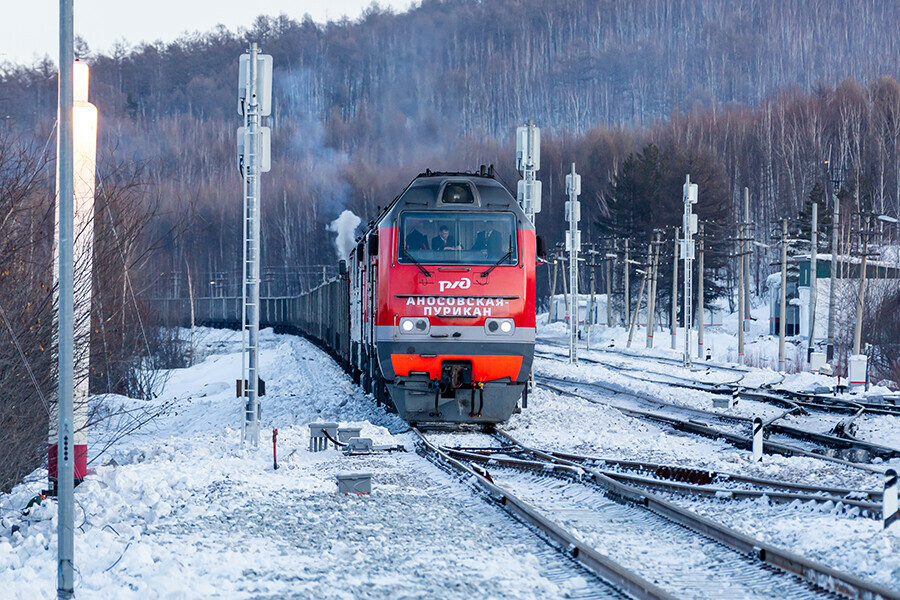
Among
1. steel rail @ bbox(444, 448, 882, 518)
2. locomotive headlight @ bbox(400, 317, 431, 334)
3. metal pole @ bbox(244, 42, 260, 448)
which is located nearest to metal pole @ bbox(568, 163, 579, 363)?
locomotive headlight @ bbox(400, 317, 431, 334)

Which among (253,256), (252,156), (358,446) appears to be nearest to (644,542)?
(358,446)

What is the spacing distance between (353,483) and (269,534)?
6.50ft

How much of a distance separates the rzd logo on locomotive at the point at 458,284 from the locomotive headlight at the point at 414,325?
21.7 inches

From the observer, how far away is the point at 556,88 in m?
172

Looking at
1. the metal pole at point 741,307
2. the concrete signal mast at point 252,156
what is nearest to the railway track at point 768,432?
the concrete signal mast at point 252,156

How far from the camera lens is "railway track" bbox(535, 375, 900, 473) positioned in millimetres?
13787

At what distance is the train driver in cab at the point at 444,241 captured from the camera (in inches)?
619

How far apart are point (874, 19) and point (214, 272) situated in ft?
434

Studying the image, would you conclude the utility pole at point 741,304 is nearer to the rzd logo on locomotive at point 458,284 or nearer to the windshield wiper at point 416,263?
the rzd logo on locomotive at point 458,284

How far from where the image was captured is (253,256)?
15367mm

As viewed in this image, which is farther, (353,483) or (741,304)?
(741,304)

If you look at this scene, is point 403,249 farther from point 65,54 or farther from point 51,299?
point 65,54

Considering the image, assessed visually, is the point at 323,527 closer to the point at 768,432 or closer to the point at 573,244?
the point at 768,432

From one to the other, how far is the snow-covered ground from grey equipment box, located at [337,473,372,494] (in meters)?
0.14
